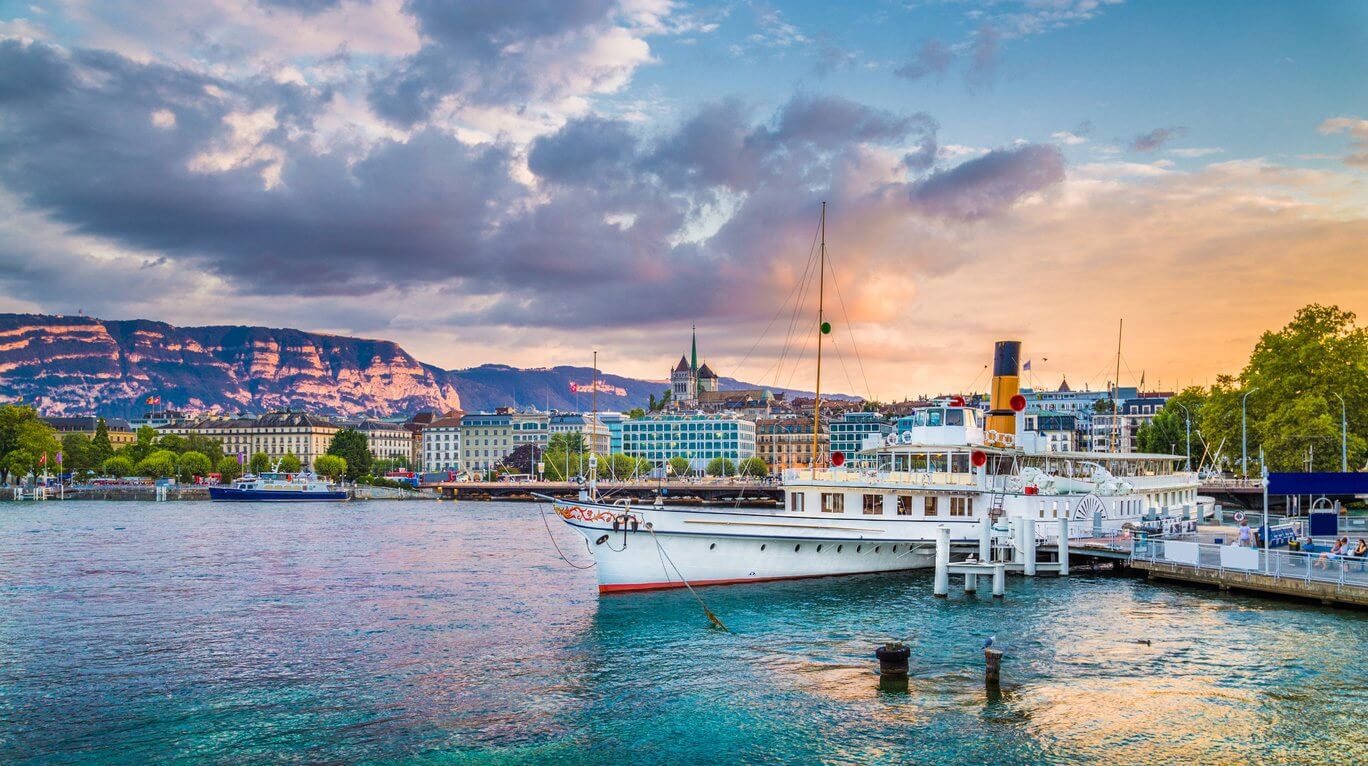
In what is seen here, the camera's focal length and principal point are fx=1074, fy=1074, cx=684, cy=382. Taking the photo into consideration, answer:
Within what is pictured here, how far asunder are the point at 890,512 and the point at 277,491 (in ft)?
413

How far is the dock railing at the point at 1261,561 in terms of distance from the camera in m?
33.4

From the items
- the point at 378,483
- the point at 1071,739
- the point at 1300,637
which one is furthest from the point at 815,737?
the point at 378,483

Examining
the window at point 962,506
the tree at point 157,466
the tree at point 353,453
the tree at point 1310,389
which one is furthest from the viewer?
the tree at point 353,453

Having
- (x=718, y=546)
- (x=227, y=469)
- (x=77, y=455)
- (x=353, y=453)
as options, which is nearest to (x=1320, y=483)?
(x=718, y=546)

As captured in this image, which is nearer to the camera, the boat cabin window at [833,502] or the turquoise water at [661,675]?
the turquoise water at [661,675]

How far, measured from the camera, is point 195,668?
28266 mm

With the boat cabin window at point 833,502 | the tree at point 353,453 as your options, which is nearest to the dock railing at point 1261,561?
the boat cabin window at point 833,502

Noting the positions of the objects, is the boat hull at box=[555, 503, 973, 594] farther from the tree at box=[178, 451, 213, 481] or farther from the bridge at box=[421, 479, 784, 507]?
the tree at box=[178, 451, 213, 481]

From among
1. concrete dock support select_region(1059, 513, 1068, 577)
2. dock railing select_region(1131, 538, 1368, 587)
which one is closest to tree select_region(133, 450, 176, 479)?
concrete dock support select_region(1059, 513, 1068, 577)

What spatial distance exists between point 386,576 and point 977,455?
2701cm

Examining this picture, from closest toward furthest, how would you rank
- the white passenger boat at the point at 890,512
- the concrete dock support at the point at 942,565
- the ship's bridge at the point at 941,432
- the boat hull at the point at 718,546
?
the concrete dock support at the point at 942,565 → the boat hull at the point at 718,546 → the white passenger boat at the point at 890,512 → the ship's bridge at the point at 941,432

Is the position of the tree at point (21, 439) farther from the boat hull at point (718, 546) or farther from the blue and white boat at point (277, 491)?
the boat hull at point (718, 546)

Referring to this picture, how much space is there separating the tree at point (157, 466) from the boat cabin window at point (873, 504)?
167329 millimetres

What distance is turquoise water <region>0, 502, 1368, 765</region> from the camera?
2081 centimetres
